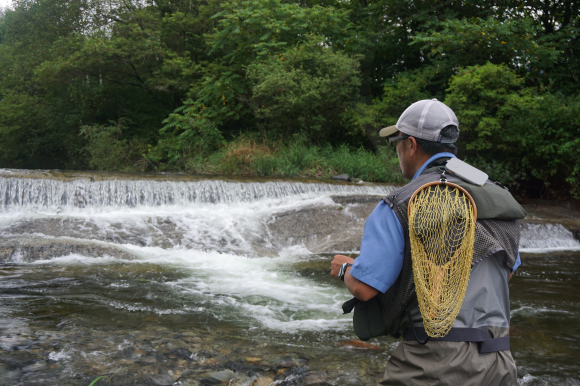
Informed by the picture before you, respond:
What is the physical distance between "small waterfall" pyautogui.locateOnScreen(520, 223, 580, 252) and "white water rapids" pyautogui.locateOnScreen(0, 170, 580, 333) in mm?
22

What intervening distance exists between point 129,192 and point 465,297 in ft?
32.1

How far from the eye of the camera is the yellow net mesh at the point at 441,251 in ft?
4.65

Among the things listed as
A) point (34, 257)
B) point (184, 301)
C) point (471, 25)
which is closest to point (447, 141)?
point (184, 301)

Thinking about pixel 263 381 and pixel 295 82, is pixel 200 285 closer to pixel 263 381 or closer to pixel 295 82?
pixel 263 381

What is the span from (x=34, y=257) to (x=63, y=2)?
19.0m

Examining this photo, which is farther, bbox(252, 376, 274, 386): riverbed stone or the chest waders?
bbox(252, 376, 274, 386): riverbed stone

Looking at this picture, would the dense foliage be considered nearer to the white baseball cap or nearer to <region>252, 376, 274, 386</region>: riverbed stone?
<region>252, 376, 274, 386</region>: riverbed stone

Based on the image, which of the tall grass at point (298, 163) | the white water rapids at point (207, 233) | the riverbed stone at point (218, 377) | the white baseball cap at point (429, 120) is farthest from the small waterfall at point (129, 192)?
the white baseball cap at point (429, 120)

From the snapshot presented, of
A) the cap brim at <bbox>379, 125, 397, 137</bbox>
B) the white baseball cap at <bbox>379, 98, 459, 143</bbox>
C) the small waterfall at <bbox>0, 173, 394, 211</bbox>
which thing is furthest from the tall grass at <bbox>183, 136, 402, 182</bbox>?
the white baseball cap at <bbox>379, 98, 459, 143</bbox>

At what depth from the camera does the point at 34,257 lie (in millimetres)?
7062

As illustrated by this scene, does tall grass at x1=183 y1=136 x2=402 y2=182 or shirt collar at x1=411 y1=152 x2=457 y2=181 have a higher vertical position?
shirt collar at x1=411 y1=152 x2=457 y2=181

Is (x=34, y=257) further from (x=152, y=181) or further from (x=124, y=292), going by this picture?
(x=152, y=181)

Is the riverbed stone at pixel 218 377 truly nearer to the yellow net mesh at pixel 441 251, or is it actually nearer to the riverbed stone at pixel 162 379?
the riverbed stone at pixel 162 379

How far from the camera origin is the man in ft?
4.77
